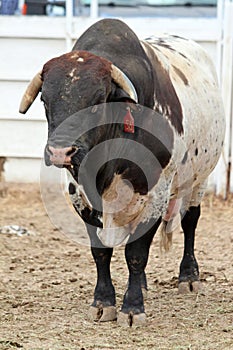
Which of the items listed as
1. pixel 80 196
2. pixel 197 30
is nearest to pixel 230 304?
pixel 80 196

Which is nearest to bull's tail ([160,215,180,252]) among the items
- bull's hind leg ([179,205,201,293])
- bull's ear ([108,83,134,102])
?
bull's hind leg ([179,205,201,293])

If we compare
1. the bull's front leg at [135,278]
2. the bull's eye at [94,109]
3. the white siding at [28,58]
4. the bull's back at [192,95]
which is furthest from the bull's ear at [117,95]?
the white siding at [28,58]

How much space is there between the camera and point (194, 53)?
5773mm

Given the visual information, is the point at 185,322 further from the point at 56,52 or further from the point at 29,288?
the point at 56,52

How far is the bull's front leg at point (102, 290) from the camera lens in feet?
16.0

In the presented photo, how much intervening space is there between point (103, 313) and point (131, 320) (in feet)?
0.57

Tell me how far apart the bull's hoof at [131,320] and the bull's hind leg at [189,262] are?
831mm

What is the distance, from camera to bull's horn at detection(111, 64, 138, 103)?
4.37 metres

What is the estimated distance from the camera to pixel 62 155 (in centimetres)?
413

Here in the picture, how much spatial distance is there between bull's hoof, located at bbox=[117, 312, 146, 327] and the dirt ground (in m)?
0.03

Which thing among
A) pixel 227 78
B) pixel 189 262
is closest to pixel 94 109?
pixel 189 262

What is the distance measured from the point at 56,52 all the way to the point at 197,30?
133 centimetres

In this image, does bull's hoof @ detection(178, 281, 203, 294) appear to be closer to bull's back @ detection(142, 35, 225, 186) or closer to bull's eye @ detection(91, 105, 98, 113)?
bull's back @ detection(142, 35, 225, 186)

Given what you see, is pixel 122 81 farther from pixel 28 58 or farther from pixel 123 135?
pixel 28 58
